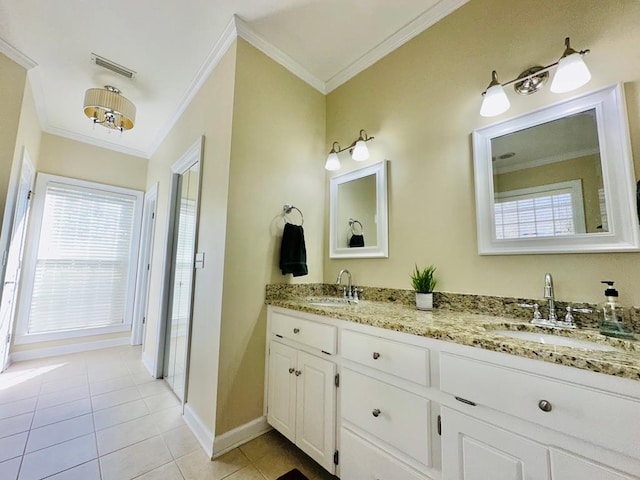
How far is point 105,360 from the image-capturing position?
303 centimetres

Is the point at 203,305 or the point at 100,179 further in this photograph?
the point at 100,179

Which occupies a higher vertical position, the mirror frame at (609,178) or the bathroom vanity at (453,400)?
the mirror frame at (609,178)

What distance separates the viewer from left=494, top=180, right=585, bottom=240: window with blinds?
1.21 metres

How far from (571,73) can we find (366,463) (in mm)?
1931

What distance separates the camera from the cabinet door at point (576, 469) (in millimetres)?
656

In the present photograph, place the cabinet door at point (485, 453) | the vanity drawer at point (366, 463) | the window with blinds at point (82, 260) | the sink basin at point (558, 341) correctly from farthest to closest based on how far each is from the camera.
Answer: the window with blinds at point (82, 260)
the vanity drawer at point (366, 463)
the sink basin at point (558, 341)
the cabinet door at point (485, 453)

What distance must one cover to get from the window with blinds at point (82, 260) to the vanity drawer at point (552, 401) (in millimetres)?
4181

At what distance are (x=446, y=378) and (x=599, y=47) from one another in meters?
1.61

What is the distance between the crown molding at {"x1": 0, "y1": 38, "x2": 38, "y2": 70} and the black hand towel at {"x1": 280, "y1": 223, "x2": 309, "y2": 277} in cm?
255

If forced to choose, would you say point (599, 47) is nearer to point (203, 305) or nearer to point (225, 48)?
point (225, 48)

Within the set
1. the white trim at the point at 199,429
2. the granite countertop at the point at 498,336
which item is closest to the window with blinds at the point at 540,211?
the granite countertop at the point at 498,336

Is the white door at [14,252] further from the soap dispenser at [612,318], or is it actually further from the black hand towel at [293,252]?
the soap dispenser at [612,318]

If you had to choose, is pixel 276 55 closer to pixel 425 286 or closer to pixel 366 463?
pixel 425 286

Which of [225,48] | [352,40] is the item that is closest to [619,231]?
[352,40]
